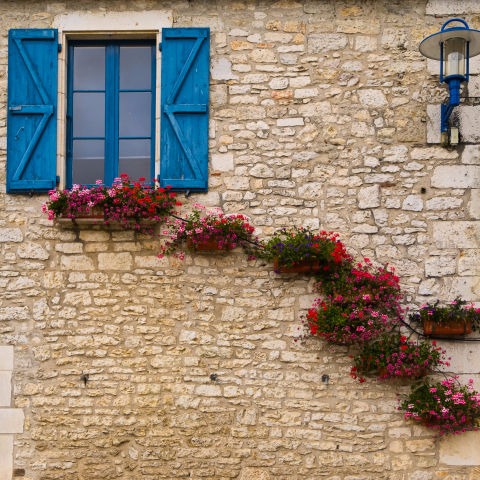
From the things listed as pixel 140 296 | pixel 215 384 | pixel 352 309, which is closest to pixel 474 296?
pixel 352 309

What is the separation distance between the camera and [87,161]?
21.8 ft

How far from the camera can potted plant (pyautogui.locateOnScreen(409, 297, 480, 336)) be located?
605cm

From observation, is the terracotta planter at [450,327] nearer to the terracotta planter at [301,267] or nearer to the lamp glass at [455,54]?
the terracotta planter at [301,267]

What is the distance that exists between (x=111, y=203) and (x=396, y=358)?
253 cm

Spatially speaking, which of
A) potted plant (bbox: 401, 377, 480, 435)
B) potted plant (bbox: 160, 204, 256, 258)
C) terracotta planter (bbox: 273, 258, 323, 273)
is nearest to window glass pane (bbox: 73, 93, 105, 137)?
potted plant (bbox: 160, 204, 256, 258)

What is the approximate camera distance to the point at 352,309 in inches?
239

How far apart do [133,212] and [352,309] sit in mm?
1875

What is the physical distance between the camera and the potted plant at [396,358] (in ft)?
19.7

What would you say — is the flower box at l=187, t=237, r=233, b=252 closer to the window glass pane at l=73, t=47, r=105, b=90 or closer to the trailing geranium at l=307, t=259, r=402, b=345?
the trailing geranium at l=307, t=259, r=402, b=345

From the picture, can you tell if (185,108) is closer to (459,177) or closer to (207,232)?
(207,232)

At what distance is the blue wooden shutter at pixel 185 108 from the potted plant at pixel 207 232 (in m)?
0.26

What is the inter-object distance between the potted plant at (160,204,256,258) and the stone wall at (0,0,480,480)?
0.12 m

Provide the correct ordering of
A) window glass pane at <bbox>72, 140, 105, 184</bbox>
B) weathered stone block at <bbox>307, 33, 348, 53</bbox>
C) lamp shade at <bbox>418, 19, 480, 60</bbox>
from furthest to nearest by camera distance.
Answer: window glass pane at <bbox>72, 140, 105, 184</bbox>
weathered stone block at <bbox>307, 33, 348, 53</bbox>
lamp shade at <bbox>418, 19, 480, 60</bbox>

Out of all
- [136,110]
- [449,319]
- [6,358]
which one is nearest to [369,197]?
[449,319]
